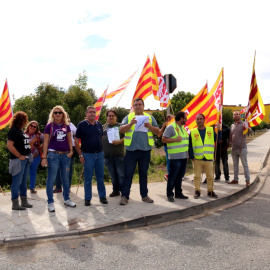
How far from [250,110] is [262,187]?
7.21 feet

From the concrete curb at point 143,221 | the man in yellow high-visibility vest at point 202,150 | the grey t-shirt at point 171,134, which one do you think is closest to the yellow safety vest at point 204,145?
the man in yellow high-visibility vest at point 202,150

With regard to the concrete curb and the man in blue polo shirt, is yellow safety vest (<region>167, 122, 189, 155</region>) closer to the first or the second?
the concrete curb

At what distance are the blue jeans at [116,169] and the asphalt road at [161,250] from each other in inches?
73.3

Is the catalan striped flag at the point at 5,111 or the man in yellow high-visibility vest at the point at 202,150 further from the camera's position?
the catalan striped flag at the point at 5,111

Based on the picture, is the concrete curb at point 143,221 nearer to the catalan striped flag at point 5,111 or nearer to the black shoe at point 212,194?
the black shoe at point 212,194

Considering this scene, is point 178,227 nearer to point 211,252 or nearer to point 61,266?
point 211,252

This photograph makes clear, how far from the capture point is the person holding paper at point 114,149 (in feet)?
20.2

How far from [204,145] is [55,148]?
302cm

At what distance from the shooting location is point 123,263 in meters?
3.46

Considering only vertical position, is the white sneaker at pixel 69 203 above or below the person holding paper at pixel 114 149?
below

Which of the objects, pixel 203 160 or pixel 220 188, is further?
pixel 220 188

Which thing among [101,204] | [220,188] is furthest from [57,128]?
[220,188]

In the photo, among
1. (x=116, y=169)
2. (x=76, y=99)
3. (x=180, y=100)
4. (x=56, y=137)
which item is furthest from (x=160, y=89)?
(x=76, y=99)

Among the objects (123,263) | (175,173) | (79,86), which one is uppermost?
(79,86)
